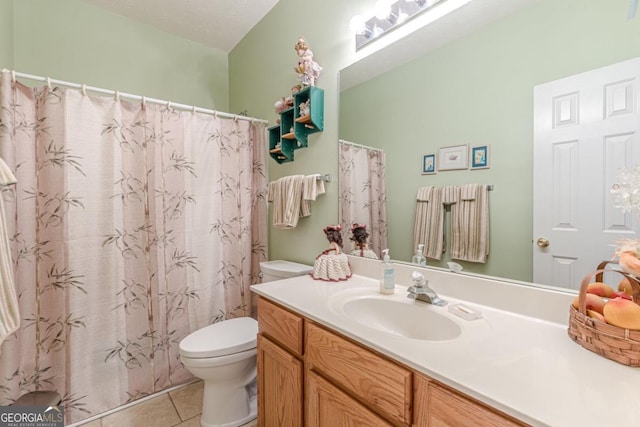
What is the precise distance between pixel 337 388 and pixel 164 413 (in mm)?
1370

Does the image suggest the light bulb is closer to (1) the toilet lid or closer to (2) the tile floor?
(1) the toilet lid

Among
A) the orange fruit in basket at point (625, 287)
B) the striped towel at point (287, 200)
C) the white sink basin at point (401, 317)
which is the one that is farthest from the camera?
the striped towel at point (287, 200)

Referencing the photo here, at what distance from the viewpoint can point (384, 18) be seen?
1.36m

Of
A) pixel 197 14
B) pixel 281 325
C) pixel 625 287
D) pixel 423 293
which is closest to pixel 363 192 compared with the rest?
pixel 423 293

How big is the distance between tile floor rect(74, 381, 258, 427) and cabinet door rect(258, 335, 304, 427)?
46cm

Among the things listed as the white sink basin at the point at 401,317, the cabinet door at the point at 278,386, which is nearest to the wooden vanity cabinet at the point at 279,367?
the cabinet door at the point at 278,386

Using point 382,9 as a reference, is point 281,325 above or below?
below

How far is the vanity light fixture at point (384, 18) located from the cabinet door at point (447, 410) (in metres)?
1.41

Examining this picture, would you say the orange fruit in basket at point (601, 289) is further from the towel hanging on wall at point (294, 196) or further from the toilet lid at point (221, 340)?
the toilet lid at point (221, 340)

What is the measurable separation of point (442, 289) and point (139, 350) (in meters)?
1.82

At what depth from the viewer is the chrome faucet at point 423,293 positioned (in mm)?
1052

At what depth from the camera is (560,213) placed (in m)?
0.89

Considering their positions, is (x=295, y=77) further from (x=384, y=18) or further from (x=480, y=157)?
(x=480, y=157)

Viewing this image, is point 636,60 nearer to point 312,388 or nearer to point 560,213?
point 560,213
